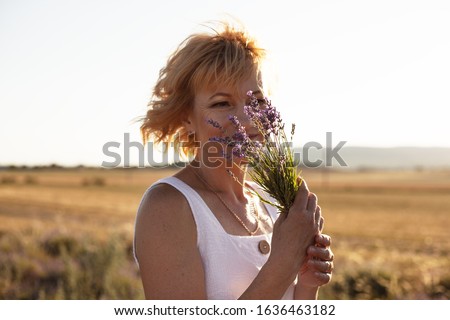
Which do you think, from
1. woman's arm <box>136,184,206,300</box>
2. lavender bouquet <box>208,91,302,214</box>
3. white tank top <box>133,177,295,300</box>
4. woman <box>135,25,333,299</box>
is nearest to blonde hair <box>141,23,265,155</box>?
woman <box>135,25,333,299</box>

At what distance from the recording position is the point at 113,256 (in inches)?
307

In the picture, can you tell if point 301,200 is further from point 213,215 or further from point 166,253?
point 166,253

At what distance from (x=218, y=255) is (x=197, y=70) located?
858mm

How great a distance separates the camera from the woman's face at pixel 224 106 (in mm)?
2656

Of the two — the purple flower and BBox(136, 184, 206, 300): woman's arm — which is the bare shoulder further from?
the purple flower

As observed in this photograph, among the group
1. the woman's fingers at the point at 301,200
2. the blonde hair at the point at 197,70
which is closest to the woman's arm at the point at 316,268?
the woman's fingers at the point at 301,200

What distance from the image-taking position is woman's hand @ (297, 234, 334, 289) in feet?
8.29

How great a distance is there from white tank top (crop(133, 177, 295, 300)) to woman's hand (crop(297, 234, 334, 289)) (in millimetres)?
232

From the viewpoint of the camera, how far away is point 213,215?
2670 mm

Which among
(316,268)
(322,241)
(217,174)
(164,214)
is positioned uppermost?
(217,174)

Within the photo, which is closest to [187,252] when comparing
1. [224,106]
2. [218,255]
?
[218,255]

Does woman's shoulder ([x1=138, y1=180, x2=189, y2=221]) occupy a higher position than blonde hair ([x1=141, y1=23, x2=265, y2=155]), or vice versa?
blonde hair ([x1=141, y1=23, x2=265, y2=155])
